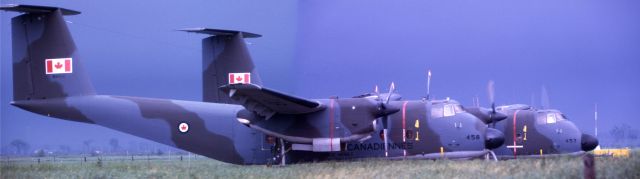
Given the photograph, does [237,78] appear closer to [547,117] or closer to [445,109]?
[445,109]

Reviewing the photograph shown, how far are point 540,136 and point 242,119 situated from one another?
43.6ft

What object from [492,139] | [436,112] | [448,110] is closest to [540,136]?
[492,139]

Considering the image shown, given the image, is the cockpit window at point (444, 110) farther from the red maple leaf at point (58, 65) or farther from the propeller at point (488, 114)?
the red maple leaf at point (58, 65)

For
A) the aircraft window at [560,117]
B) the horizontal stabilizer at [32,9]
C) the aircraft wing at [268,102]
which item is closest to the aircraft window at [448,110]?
the aircraft wing at [268,102]

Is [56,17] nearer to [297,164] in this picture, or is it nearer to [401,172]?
[297,164]

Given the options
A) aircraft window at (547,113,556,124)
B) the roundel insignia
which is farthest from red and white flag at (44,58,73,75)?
aircraft window at (547,113,556,124)

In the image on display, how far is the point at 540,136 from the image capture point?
→ 34844 millimetres

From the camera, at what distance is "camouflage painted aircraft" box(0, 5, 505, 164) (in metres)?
27.5

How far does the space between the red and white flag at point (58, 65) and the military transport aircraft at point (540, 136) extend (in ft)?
52.5

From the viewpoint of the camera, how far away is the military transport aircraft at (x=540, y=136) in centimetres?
3469

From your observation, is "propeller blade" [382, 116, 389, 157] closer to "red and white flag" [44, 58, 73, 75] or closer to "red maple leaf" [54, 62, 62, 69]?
"red and white flag" [44, 58, 73, 75]

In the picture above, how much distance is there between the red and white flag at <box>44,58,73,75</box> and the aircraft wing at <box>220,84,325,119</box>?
6328 millimetres

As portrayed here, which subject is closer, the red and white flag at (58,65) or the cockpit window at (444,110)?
the red and white flag at (58,65)

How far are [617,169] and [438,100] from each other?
36.7 feet
